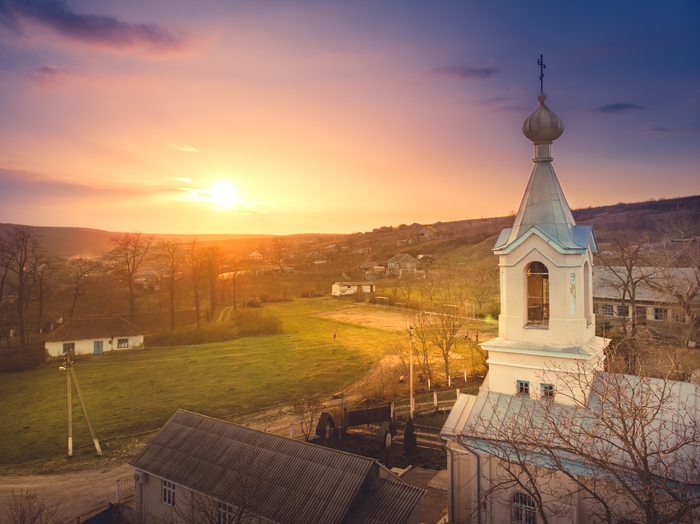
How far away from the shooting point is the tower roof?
36.5 feet

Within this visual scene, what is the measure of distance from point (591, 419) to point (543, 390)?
164cm

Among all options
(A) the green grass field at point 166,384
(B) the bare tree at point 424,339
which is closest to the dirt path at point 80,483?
(A) the green grass field at point 166,384

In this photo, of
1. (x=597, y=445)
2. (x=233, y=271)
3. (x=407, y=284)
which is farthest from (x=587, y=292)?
(x=407, y=284)

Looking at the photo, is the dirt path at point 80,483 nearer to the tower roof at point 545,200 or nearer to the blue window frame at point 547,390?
the blue window frame at point 547,390

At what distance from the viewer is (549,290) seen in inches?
441

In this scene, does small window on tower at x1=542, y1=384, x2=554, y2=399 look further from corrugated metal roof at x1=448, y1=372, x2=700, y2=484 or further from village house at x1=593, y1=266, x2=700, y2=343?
village house at x1=593, y1=266, x2=700, y2=343

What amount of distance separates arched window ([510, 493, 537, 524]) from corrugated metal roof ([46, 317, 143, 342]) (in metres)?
38.6

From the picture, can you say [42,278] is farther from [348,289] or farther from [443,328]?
[348,289]

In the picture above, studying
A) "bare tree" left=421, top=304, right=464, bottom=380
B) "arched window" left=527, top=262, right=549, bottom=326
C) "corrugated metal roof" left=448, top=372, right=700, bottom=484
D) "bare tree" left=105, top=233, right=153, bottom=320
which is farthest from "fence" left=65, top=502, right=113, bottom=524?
"bare tree" left=105, top=233, right=153, bottom=320

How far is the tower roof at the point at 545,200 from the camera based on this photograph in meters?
11.1

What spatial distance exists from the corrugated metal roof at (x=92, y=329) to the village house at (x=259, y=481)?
28088mm

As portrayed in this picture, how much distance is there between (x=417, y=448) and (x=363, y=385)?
10692 mm

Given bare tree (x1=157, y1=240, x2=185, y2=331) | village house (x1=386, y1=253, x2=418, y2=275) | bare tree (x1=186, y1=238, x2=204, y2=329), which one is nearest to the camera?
bare tree (x1=157, y1=240, x2=185, y2=331)

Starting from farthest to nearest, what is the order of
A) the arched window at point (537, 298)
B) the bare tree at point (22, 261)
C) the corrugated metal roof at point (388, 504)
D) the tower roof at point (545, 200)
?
the bare tree at point (22, 261), the arched window at point (537, 298), the tower roof at point (545, 200), the corrugated metal roof at point (388, 504)
